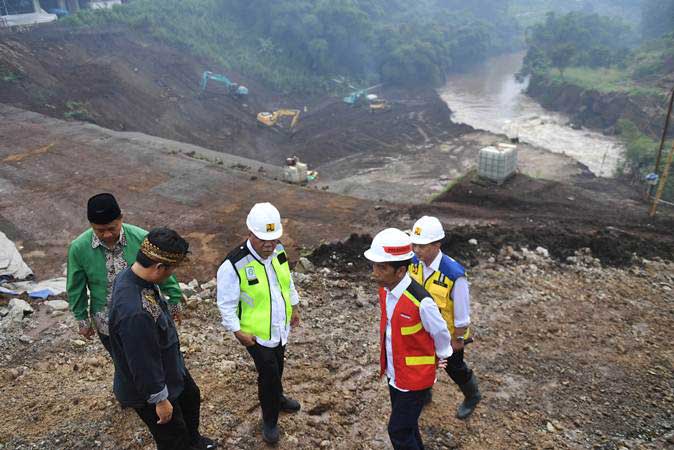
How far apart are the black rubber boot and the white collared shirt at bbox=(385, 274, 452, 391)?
3.87ft

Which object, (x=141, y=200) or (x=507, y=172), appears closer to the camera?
(x=141, y=200)

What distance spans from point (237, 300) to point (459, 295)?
150cm

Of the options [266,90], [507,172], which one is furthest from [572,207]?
[266,90]

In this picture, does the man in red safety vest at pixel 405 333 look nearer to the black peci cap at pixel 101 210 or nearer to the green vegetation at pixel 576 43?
the black peci cap at pixel 101 210

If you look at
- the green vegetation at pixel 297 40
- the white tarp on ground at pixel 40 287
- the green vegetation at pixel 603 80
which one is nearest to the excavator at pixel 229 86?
the green vegetation at pixel 297 40

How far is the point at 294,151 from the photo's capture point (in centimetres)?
2189

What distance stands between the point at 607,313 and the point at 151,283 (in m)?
5.10

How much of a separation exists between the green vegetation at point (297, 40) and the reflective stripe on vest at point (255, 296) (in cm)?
2884

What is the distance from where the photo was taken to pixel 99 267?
3.18m

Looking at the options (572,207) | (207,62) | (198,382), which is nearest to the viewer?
(198,382)

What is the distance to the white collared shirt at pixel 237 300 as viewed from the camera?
3.06 metres

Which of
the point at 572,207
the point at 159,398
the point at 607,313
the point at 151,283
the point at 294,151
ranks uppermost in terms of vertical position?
the point at 151,283

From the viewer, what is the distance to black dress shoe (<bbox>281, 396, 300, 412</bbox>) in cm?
377

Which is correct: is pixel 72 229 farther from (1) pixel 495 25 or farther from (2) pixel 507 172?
(1) pixel 495 25
